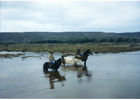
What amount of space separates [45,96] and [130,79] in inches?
195

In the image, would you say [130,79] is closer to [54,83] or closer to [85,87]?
[85,87]

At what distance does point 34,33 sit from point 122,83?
328 ft

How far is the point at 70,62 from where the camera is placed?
44.4 feet

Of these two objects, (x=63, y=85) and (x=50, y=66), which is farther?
(x=50, y=66)

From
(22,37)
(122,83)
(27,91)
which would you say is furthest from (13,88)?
(22,37)

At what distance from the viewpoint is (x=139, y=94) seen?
20.7ft

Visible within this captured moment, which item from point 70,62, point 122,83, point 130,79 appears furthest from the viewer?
point 70,62

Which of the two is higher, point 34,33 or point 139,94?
point 34,33

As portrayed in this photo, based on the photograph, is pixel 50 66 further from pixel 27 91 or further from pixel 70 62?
pixel 27 91

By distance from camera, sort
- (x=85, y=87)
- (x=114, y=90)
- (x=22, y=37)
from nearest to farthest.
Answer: (x=114, y=90) < (x=85, y=87) < (x=22, y=37)

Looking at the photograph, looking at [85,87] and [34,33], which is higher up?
[34,33]

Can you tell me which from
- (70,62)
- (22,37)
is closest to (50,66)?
(70,62)

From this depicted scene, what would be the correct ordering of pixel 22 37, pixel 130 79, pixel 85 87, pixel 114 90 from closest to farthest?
pixel 114 90 → pixel 85 87 → pixel 130 79 → pixel 22 37

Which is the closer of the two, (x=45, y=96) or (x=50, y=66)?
(x=45, y=96)
